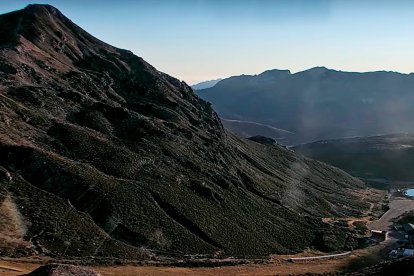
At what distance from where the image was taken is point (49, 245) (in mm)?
83188

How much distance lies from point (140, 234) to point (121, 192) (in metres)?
12.7

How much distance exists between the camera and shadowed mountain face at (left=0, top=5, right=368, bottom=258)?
308 feet

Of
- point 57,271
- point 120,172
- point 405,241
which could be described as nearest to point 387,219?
point 405,241

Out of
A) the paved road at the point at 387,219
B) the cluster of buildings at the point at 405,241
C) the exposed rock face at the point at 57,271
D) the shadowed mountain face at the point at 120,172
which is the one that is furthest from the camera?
the paved road at the point at 387,219

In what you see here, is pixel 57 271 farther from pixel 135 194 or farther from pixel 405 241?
pixel 405 241

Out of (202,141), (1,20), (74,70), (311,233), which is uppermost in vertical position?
(1,20)

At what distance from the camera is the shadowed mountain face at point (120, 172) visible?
93.9 m

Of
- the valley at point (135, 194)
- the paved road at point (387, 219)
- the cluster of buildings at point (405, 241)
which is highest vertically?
the valley at point (135, 194)

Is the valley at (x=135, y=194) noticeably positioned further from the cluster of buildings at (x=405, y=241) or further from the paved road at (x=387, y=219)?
the paved road at (x=387, y=219)

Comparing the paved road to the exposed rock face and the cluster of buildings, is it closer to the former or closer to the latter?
the cluster of buildings

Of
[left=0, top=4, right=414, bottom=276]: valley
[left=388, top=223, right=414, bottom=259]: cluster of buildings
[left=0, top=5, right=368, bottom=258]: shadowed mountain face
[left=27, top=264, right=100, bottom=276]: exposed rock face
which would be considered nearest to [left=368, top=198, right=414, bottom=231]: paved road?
[left=0, top=4, right=414, bottom=276]: valley

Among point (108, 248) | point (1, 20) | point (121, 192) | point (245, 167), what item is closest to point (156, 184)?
point (121, 192)

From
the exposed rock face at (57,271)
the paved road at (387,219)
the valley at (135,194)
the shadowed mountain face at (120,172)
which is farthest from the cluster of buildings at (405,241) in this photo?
the exposed rock face at (57,271)

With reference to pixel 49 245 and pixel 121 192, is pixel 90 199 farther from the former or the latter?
pixel 49 245
